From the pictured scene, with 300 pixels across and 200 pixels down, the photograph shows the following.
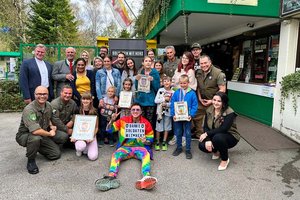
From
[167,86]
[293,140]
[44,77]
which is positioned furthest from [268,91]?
[44,77]

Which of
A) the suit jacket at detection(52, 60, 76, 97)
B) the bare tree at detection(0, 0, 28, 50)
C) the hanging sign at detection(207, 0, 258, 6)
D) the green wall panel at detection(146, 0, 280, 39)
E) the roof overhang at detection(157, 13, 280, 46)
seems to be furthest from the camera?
the bare tree at detection(0, 0, 28, 50)

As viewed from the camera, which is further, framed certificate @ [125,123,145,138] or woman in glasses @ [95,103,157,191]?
framed certificate @ [125,123,145,138]

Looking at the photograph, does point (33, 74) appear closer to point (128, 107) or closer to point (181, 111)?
point (128, 107)

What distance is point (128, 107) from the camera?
450 cm

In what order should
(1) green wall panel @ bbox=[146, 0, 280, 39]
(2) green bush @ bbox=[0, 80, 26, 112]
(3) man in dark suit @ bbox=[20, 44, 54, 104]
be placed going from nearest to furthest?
(3) man in dark suit @ bbox=[20, 44, 54, 104], (1) green wall panel @ bbox=[146, 0, 280, 39], (2) green bush @ bbox=[0, 80, 26, 112]

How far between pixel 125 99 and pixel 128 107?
162 millimetres

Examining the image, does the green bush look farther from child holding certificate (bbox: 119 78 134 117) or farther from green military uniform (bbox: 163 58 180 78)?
green military uniform (bbox: 163 58 180 78)

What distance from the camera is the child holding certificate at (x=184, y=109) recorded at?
422 cm

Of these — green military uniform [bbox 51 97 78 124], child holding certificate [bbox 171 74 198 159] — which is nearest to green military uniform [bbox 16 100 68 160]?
green military uniform [bbox 51 97 78 124]

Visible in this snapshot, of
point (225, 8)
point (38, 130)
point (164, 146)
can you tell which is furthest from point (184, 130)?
point (225, 8)

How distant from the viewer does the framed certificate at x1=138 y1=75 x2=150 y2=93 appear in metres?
4.54

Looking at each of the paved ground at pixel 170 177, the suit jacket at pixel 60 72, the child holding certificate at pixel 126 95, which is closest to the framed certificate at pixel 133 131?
the paved ground at pixel 170 177

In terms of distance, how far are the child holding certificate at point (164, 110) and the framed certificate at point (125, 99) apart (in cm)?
51

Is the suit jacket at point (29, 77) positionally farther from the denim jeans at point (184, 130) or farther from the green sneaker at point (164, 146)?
the denim jeans at point (184, 130)
